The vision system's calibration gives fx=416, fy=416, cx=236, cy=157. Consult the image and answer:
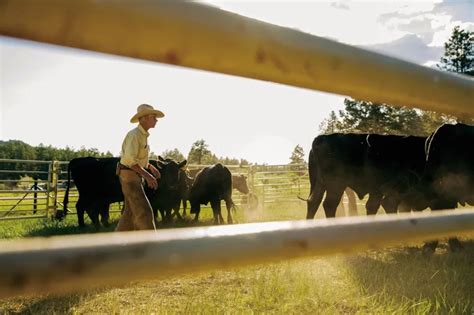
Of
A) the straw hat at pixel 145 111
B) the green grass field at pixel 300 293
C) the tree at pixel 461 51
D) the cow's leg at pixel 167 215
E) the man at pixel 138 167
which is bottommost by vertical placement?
the cow's leg at pixel 167 215

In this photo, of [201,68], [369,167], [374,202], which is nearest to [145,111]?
[369,167]

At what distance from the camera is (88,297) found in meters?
3.90

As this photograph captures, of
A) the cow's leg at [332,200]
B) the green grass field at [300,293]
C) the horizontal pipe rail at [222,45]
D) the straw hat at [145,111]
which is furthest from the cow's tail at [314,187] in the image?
the horizontal pipe rail at [222,45]

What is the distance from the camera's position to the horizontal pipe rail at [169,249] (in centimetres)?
38

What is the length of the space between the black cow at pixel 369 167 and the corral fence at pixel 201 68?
6.89 meters

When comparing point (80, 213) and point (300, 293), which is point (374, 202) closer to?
point (300, 293)

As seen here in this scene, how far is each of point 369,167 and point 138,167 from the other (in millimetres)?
4372

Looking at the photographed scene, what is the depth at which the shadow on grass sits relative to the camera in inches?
141

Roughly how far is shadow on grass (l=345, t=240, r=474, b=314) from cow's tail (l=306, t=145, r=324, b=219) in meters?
1.81

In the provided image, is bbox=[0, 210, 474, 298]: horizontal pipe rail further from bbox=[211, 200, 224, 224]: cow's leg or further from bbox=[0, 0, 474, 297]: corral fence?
bbox=[211, 200, 224, 224]: cow's leg

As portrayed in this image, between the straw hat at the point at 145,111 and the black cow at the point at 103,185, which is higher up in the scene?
the straw hat at the point at 145,111

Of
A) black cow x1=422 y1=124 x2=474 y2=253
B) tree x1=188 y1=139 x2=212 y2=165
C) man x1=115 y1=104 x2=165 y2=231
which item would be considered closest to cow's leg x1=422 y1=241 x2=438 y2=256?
black cow x1=422 y1=124 x2=474 y2=253

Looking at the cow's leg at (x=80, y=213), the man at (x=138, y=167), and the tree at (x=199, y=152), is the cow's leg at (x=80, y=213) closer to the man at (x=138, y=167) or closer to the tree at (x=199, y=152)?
the man at (x=138, y=167)

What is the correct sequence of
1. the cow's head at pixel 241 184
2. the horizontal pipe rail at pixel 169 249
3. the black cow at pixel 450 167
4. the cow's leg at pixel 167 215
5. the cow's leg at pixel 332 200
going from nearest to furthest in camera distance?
the horizontal pipe rail at pixel 169 249
the black cow at pixel 450 167
the cow's leg at pixel 332 200
the cow's leg at pixel 167 215
the cow's head at pixel 241 184
